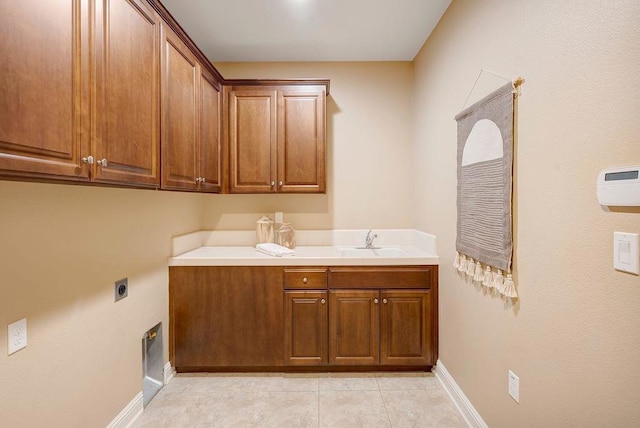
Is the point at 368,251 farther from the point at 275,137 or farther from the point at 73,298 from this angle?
the point at 73,298

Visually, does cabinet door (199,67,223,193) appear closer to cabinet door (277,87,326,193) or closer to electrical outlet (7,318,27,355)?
cabinet door (277,87,326,193)

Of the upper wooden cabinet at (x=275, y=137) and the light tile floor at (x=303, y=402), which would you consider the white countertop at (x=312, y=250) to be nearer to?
the upper wooden cabinet at (x=275, y=137)

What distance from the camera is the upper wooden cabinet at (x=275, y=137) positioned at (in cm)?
260

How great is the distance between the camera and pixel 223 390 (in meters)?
2.18

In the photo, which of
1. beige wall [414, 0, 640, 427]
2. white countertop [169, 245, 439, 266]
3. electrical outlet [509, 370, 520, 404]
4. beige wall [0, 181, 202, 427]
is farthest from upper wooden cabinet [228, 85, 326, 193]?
electrical outlet [509, 370, 520, 404]

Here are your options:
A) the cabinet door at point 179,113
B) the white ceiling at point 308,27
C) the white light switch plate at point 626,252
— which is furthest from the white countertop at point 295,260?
the white ceiling at point 308,27

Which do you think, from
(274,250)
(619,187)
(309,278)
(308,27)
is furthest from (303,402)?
(308,27)

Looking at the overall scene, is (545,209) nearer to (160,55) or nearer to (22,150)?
(22,150)

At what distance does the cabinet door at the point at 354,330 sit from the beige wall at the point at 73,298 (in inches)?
51.8

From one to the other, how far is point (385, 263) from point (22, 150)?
209 cm

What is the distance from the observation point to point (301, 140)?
261 cm

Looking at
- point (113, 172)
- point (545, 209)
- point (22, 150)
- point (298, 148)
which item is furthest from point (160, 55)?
point (545, 209)

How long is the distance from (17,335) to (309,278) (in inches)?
63.2

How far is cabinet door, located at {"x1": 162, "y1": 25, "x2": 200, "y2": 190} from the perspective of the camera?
169 centimetres
